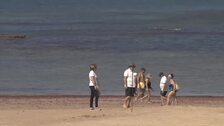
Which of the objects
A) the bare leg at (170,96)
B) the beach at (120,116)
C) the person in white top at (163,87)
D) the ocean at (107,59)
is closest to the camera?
the beach at (120,116)

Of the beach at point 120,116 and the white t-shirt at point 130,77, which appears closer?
the beach at point 120,116

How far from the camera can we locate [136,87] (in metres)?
30.9

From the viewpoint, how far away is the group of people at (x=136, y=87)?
28453mm

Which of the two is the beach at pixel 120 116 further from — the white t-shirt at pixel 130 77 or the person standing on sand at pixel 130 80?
the white t-shirt at pixel 130 77

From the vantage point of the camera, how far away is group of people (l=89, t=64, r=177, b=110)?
28.5 meters

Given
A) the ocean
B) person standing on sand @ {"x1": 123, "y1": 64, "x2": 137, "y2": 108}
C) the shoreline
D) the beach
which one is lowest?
the beach

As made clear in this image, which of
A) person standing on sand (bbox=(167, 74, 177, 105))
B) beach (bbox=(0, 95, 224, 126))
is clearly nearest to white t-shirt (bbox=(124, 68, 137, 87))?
beach (bbox=(0, 95, 224, 126))

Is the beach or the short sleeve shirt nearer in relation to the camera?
the beach

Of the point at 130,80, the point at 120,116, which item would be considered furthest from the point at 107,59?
the point at 120,116

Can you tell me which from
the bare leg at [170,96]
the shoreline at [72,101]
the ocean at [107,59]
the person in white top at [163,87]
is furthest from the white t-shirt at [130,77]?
the ocean at [107,59]

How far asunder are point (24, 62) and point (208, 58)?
1349cm

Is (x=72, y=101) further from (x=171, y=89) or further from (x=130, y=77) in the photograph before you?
(x=130, y=77)

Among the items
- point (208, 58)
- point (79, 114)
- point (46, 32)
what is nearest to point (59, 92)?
point (79, 114)

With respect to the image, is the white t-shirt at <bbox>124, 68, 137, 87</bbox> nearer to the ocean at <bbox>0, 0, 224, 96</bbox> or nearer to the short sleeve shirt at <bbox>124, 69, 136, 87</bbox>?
the short sleeve shirt at <bbox>124, 69, 136, 87</bbox>
